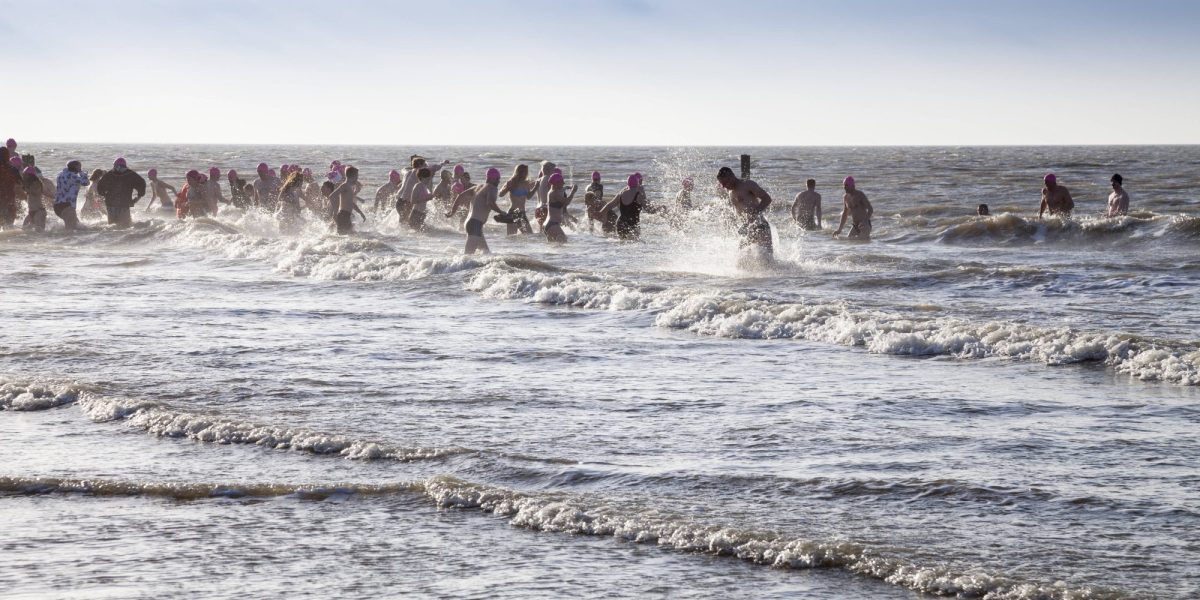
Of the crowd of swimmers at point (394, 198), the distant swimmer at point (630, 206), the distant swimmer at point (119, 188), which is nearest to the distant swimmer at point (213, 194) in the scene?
the crowd of swimmers at point (394, 198)

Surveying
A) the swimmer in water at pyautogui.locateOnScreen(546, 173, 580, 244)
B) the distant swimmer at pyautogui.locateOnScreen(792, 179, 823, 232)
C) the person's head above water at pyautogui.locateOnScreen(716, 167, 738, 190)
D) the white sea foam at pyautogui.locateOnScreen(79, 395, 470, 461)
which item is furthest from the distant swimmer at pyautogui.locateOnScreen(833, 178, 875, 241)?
the white sea foam at pyautogui.locateOnScreen(79, 395, 470, 461)

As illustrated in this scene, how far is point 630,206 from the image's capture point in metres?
23.2

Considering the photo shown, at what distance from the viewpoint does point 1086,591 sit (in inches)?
183

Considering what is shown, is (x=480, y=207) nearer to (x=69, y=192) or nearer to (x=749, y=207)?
(x=749, y=207)

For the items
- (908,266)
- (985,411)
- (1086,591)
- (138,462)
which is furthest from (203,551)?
(908,266)

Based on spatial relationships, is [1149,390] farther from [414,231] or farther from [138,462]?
[414,231]

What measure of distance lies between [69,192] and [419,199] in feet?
22.2

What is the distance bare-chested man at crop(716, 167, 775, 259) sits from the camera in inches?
655

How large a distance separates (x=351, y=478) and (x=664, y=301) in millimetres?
8281

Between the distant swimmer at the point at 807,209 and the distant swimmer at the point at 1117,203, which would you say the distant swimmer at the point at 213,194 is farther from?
the distant swimmer at the point at 1117,203

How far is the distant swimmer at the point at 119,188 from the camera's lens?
26312mm

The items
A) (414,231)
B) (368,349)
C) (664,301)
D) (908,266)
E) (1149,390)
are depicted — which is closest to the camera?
(1149,390)

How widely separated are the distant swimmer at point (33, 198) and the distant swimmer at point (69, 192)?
316mm

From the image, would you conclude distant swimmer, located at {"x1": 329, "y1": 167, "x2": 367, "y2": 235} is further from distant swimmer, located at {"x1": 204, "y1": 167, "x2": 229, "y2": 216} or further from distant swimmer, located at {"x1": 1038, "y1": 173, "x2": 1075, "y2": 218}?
distant swimmer, located at {"x1": 1038, "y1": 173, "x2": 1075, "y2": 218}
